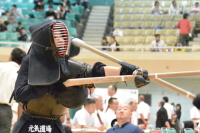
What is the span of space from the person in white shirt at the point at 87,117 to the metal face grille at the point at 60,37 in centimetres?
370

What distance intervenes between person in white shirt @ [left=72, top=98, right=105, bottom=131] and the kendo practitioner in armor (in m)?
3.51

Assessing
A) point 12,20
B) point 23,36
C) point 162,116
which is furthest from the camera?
point 12,20

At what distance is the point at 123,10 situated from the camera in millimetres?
15891

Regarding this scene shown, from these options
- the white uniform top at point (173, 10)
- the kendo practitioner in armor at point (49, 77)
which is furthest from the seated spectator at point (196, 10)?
the kendo practitioner in armor at point (49, 77)

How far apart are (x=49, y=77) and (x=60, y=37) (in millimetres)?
292

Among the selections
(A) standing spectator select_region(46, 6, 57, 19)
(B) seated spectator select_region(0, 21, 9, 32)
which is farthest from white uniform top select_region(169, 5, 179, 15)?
(B) seated spectator select_region(0, 21, 9, 32)

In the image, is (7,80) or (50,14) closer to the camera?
(7,80)

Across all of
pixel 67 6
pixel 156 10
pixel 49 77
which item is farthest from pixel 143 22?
pixel 49 77

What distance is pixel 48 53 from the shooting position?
3.06 meters

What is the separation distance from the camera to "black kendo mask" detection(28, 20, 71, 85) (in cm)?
301

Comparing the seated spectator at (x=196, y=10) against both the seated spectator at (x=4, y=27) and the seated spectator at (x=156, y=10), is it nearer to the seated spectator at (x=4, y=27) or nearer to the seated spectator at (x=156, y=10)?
the seated spectator at (x=156, y=10)

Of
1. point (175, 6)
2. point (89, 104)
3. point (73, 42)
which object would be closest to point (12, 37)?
point (175, 6)

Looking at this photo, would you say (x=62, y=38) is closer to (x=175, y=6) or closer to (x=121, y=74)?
(x=121, y=74)

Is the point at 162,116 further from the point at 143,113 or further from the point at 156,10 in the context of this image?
the point at 156,10
